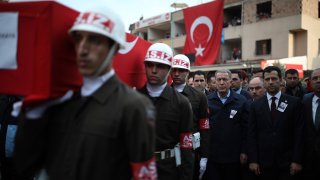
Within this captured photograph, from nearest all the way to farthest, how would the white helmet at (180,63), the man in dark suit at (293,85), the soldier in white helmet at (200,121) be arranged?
the soldier in white helmet at (200,121), the white helmet at (180,63), the man in dark suit at (293,85)

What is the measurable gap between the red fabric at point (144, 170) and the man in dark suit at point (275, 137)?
10.5ft

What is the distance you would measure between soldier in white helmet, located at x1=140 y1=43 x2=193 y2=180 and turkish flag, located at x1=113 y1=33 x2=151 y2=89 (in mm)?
142

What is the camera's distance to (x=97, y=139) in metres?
2.04

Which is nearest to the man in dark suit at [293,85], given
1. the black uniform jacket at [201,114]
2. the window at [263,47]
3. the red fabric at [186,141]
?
the black uniform jacket at [201,114]

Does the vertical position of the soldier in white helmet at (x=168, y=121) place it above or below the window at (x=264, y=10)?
below

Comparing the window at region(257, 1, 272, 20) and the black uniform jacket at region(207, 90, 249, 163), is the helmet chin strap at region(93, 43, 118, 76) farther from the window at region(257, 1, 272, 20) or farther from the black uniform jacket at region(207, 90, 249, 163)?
the window at region(257, 1, 272, 20)

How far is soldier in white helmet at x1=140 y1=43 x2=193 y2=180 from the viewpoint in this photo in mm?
3586

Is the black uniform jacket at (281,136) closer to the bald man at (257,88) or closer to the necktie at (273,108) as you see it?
the necktie at (273,108)

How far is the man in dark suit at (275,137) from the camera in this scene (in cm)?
472

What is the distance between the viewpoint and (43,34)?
2111 mm

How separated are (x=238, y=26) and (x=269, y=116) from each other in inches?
1048

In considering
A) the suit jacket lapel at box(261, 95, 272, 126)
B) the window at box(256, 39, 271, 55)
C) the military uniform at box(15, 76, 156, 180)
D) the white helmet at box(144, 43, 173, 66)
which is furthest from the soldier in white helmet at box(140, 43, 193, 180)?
the window at box(256, 39, 271, 55)

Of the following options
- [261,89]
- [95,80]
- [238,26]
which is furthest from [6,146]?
[238,26]

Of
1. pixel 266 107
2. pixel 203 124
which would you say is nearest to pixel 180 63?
pixel 203 124
